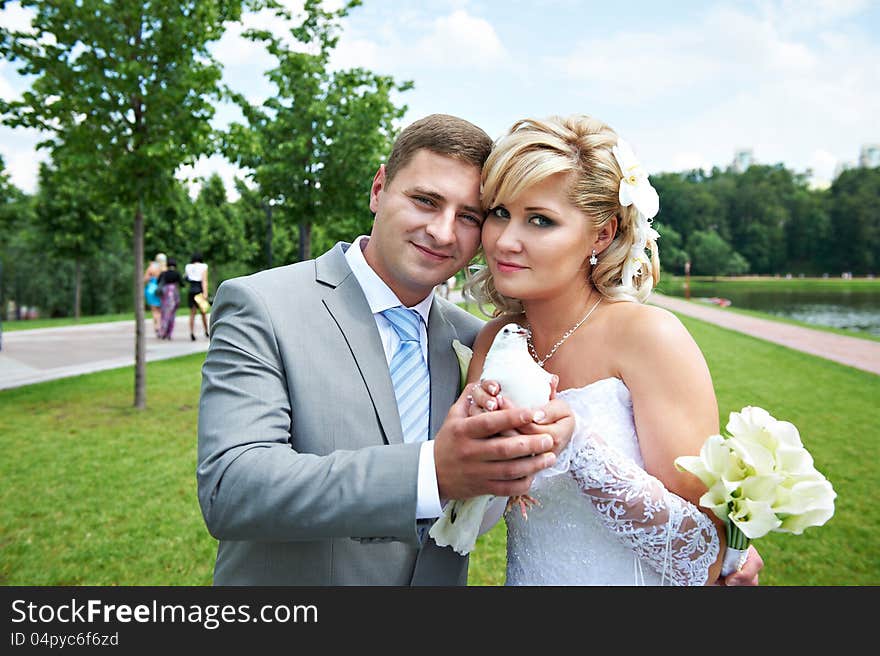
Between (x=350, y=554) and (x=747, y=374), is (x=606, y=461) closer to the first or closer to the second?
(x=350, y=554)

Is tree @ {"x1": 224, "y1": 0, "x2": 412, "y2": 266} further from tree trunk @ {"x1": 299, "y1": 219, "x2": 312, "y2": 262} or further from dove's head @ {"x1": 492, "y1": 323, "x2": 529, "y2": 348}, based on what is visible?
dove's head @ {"x1": 492, "y1": 323, "x2": 529, "y2": 348}

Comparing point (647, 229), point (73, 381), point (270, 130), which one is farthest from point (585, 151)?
point (270, 130)

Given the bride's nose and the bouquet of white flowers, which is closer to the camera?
the bouquet of white flowers

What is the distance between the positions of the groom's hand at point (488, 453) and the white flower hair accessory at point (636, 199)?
104 centimetres

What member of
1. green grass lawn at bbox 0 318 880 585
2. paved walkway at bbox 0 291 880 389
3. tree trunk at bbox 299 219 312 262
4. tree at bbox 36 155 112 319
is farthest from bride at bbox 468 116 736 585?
tree at bbox 36 155 112 319

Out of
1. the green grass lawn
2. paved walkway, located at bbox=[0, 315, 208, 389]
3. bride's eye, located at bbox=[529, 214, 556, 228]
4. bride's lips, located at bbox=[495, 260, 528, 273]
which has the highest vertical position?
bride's eye, located at bbox=[529, 214, 556, 228]

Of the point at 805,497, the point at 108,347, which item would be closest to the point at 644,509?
the point at 805,497

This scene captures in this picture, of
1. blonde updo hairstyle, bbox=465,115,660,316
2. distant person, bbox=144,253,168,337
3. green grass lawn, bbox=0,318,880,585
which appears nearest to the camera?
blonde updo hairstyle, bbox=465,115,660,316

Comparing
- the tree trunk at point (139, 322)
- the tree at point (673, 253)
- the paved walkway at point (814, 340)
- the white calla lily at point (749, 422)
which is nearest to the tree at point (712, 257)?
the tree at point (673, 253)

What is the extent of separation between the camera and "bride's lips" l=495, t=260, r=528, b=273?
2.33m

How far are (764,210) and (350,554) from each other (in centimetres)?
11404

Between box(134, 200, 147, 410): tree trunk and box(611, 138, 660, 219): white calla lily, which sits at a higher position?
box(611, 138, 660, 219): white calla lily

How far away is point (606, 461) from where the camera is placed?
84.4 inches

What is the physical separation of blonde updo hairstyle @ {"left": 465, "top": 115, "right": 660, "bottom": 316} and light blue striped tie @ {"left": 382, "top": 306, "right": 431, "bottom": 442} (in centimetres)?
51
